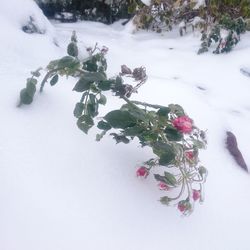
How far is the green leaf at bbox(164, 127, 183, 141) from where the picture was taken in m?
0.97

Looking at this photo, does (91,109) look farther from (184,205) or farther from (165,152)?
(184,205)

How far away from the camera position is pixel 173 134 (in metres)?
→ 0.97

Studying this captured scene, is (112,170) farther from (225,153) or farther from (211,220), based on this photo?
(225,153)

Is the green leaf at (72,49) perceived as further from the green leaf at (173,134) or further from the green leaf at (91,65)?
the green leaf at (173,134)

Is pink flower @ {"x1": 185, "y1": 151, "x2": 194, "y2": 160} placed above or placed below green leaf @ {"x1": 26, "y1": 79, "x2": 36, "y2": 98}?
below

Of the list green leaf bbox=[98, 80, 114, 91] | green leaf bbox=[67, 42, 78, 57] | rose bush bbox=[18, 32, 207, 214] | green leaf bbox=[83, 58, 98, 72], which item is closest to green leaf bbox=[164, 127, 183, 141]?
rose bush bbox=[18, 32, 207, 214]

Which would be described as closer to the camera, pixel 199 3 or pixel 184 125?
pixel 184 125

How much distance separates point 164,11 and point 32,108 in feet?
8.19

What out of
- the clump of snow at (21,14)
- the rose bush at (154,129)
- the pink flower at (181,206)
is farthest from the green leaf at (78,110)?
the clump of snow at (21,14)

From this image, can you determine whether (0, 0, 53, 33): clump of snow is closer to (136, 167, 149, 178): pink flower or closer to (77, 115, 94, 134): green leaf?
(77, 115, 94, 134): green leaf

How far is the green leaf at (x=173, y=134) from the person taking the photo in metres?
0.97

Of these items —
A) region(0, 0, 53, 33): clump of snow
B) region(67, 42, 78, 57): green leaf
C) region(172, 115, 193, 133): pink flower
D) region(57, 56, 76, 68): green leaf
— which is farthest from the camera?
region(0, 0, 53, 33): clump of snow

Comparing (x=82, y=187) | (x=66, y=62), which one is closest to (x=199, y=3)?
(x=66, y=62)

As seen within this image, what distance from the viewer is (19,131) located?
3.35 ft
